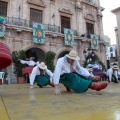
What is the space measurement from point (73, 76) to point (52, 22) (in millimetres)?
12697

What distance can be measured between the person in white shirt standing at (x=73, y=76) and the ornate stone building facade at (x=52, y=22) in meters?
9.71

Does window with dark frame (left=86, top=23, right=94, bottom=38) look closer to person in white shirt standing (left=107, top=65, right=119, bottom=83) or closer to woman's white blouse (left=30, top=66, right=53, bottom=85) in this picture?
person in white shirt standing (left=107, top=65, right=119, bottom=83)

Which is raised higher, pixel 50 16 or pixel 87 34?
pixel 50 16

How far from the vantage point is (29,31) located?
1421cm

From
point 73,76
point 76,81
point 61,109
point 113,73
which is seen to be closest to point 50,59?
point 113,73

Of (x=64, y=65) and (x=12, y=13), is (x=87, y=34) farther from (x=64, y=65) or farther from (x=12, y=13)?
(x=64, y=65)

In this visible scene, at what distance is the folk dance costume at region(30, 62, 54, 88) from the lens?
6550 millimetres

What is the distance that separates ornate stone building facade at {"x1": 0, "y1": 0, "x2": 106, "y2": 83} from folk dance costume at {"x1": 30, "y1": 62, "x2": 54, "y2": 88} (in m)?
6.80

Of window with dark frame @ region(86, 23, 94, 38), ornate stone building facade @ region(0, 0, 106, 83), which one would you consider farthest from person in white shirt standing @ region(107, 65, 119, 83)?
window with dark frame @ region(86, 23, 94, 38)

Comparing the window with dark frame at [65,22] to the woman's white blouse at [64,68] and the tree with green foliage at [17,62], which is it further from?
the woman's white blouse at [64,68]

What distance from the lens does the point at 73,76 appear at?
3.97 metres

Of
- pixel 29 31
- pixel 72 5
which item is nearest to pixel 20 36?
pixel 29 31

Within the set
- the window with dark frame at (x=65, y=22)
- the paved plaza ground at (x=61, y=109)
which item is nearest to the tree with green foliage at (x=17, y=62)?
the window with dark frame at (x=65, y=22)

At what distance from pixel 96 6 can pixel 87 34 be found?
164 inches
